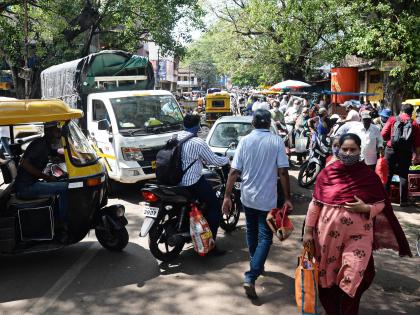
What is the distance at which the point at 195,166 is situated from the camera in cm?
521

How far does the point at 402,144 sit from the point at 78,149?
527 centimetres

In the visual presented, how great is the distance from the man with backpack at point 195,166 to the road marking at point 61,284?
133cm

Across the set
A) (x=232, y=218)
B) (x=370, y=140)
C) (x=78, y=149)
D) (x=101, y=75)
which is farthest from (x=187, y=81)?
(x=78, y=149)

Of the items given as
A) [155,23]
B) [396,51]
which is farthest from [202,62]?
[396,51]

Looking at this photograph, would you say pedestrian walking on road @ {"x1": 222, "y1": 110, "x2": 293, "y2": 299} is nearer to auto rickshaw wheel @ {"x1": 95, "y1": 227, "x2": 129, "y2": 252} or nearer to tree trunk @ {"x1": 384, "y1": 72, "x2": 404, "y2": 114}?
auto rickshaw wheel @ {"x1": 95, "y1": 227, "x2": 129, "y2": 252}

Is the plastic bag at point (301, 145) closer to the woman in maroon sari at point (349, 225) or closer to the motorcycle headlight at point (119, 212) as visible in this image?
the motorcycle headlight at point (119, 212)

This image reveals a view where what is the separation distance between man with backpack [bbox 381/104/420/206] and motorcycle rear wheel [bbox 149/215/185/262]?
4420 mm

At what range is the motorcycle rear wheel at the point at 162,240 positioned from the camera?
202 inches

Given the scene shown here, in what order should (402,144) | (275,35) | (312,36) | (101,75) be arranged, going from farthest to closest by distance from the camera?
1. (275,35)
2. (312,36)
3. (101,75)
4. (402,144)

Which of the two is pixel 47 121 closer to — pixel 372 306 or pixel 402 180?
pixel 372 306

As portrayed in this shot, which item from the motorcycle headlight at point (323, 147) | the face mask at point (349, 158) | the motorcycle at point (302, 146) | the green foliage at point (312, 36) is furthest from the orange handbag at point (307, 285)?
the green foliage at point (312, 36)

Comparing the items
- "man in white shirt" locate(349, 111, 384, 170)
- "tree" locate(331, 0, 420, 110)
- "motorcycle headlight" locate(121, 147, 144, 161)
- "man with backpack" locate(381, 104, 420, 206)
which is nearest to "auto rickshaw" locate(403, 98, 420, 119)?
"man with backpack" locate(381, 104, 420, 206)

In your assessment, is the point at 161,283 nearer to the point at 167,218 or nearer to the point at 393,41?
the point at 167,218

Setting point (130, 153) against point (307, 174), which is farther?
point (307, 174)
